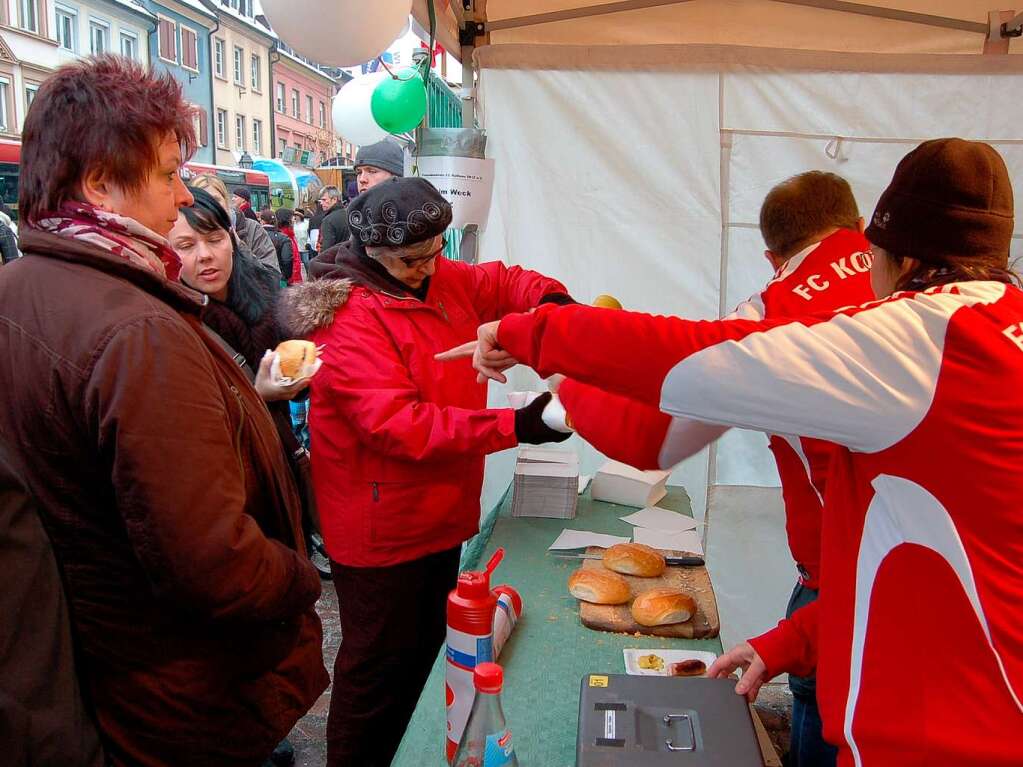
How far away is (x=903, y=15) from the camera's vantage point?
3.13 meters

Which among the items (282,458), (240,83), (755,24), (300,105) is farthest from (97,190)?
(300,105)

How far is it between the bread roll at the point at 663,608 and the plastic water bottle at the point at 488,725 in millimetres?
691

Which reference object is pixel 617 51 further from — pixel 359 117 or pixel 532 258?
pixel 359 117

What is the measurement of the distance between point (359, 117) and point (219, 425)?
14.9 feet

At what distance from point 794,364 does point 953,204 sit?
34 centimetres

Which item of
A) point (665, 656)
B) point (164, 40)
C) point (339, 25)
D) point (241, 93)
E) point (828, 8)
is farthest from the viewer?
point (241, 93)

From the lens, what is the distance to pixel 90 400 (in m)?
1.07

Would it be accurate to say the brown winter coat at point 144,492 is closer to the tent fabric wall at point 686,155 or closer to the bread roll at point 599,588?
the bread roll at point 599,588

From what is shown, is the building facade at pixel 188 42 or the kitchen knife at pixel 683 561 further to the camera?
the building facade at pixel 188 42

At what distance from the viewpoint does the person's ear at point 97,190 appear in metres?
1.18

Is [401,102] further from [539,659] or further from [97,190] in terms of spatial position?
[539,659]

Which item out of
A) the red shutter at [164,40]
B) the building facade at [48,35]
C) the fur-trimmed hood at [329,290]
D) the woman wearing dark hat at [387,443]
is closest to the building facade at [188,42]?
the red shutter at [164,40]

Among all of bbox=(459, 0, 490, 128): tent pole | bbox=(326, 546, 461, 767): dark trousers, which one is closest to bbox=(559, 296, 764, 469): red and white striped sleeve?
bbox=(326, 546, 461, 767): dark trousers

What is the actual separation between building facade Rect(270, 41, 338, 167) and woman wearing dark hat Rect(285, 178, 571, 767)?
37957mm
